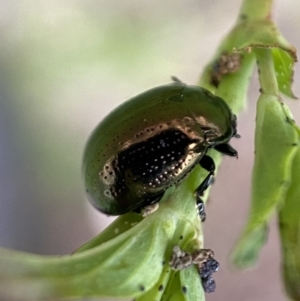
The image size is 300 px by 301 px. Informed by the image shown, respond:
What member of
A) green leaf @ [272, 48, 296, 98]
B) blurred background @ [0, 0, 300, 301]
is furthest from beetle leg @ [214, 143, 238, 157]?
blurred background @ [0, 0, 300, 301]

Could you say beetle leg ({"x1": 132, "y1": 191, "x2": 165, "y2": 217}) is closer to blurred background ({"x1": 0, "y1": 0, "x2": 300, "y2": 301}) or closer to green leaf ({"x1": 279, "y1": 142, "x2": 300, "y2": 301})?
green leaf ({"x1": 279, "y1": 142, "x2": 300, "y2": 301})

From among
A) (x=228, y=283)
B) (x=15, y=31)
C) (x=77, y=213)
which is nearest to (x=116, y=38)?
(x=15, y=31)

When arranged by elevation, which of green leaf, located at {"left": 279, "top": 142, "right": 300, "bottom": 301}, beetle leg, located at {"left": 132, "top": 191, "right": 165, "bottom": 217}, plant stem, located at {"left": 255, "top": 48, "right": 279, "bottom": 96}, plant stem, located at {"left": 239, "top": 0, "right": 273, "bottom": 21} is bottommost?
green leaf, located at {"left": 279, "top": 142, "right": 300, "bottom": 301}

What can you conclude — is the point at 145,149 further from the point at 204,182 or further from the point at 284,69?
the point at 284,69

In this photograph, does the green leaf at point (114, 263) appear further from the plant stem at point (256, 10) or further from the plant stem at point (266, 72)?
the plant stem at point (256, 10)

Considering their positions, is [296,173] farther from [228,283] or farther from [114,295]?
[228,283]

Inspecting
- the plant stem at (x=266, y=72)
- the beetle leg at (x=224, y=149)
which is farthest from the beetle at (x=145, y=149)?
the plant stem at (x=266, y=72)
